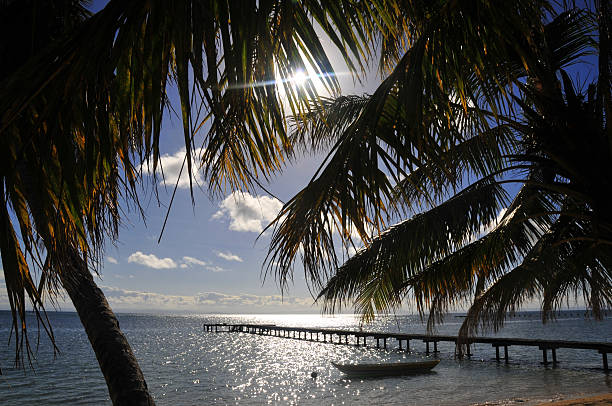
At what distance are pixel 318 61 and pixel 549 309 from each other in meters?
6.77

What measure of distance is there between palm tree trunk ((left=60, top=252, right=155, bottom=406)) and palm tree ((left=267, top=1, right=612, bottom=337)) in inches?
43.3

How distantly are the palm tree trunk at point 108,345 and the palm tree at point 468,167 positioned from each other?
110cm

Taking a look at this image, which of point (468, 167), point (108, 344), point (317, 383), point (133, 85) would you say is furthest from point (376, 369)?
point (133, 85)

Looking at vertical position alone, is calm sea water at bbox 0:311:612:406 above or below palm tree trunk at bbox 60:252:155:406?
below

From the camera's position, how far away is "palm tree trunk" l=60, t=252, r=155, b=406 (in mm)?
2494

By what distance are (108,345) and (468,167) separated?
14.1 ft

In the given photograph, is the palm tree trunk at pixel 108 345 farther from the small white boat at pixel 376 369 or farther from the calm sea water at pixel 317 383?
the small white boat at pixel 376 369

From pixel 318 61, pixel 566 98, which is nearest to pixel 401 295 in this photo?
pixel 566 98

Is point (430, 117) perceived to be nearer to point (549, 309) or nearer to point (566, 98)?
point (566, 98)

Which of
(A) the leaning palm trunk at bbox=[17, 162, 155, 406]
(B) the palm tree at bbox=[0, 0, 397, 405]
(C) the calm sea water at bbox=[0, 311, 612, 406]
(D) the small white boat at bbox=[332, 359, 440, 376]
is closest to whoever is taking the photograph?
(B) the palm tree at bbox=[0, 0, 397, 405]

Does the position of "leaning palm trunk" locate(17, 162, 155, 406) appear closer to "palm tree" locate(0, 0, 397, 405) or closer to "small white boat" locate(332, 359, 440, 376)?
"palm tree" locate(0, 0, 397, 405)

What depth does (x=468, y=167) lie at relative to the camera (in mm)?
5262

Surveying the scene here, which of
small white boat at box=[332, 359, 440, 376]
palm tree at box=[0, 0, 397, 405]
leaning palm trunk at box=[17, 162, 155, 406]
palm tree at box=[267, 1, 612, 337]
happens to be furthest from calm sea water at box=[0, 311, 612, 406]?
palm tree at box=[0, 0, 397, 405]

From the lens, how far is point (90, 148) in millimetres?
1131
